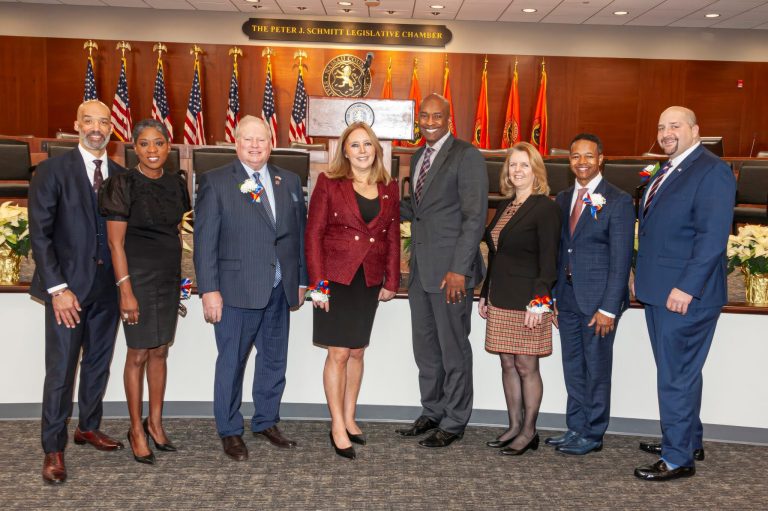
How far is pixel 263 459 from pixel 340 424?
37 cm

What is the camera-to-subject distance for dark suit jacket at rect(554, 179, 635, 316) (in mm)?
3137

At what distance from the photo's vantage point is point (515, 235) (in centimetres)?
318

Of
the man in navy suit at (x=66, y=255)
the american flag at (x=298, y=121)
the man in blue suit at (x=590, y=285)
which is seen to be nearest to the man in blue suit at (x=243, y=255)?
the man in navy suit at (x=66, y=255)

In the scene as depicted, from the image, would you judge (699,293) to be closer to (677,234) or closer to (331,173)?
(677,234)

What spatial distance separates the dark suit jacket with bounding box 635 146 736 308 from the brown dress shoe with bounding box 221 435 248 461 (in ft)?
6.16

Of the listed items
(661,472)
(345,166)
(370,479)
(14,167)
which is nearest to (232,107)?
(14,167)

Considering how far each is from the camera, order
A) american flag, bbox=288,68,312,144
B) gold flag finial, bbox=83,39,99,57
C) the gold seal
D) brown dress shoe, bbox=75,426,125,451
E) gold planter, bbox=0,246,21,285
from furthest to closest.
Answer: the gold seal, gold flag finial, bbox=83,39,99,57, american flag, bbox=288,68,312,144, gold planter, bbox=0,246,21,285, brown dress shoe, bbox=75,426,125,451

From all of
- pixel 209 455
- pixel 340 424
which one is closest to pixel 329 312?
pixel 340 424

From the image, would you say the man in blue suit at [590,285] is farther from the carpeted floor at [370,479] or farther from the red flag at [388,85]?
the red flag at [388,85]

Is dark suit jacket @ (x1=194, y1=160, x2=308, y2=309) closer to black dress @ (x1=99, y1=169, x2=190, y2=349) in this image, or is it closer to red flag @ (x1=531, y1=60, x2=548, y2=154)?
black dress @ (x1=99, y1=169, x2=190, y2=349)

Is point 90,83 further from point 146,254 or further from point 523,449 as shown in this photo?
point 523,449

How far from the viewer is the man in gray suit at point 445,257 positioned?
327 cm

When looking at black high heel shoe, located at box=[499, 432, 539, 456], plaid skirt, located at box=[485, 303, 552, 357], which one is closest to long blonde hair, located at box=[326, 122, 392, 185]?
plaid skirt, located at box=[485, 303, 552, 357]

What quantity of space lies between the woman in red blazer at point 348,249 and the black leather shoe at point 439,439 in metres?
0.38
